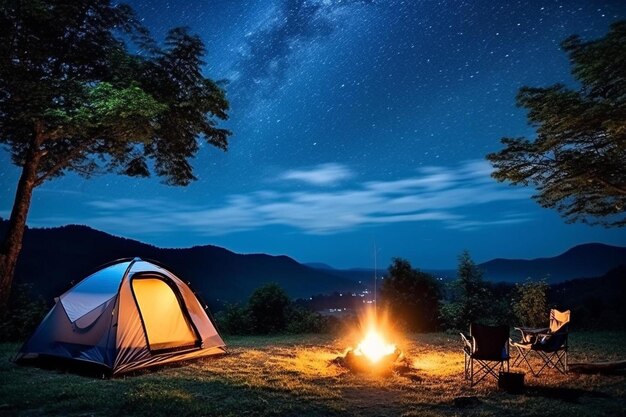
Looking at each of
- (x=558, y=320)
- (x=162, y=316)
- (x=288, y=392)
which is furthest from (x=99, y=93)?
(x=558, y=320)

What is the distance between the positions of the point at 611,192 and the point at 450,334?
5709 mm

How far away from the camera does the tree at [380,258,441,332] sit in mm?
14789

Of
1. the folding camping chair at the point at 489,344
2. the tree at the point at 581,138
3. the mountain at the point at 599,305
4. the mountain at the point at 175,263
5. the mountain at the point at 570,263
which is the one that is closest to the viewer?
the folding camping chair at the point at 489,344

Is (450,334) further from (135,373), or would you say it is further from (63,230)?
(63,230)

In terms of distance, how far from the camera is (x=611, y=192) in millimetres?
10555

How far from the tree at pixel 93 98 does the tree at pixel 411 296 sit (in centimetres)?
771

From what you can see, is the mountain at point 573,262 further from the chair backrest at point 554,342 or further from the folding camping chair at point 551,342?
the chair backrest at point 554,342

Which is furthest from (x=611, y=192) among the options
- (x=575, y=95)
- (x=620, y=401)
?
(x=620, y=401)

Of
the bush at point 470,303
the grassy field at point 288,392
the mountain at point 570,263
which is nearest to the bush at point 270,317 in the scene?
the bush at point 470,303

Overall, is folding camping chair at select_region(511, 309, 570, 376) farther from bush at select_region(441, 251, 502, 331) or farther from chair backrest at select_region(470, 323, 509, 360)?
bush at select_region(441, 251, 502, 331)

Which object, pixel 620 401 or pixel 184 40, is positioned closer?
pixel 620 401

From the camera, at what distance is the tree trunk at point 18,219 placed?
10879 mm

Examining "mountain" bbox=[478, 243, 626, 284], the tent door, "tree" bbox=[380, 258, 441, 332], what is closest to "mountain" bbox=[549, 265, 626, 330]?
"tree" bbox=[380, 258, 441, 332]

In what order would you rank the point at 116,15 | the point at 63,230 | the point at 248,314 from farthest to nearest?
the point at 63,230 < the point at 248,314 < the point at 116,15
